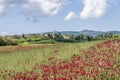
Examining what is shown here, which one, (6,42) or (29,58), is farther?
(6,42)

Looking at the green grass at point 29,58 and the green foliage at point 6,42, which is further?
the green foliage at point 6,42

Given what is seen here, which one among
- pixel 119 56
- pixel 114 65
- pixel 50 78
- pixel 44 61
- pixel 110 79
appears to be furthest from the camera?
pixel 44 61

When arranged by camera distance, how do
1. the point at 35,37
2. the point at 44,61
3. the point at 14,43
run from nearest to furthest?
the point at 44,61
the point at 14,43
the point at 35,37

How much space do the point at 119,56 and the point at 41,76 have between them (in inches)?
199

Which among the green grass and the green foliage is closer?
the green grass

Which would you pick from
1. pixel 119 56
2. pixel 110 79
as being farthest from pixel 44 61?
pixel 110 79

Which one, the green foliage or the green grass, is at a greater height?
the green grass

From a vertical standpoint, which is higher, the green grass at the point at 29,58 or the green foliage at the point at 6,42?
the green grass at the point at 29,58

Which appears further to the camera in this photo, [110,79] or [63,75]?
[63,75]

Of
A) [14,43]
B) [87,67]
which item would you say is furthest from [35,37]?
[87,67]

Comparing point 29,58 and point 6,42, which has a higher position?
point 29,58

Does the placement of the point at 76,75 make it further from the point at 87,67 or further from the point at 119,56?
the point at 119,56

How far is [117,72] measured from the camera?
12062mm

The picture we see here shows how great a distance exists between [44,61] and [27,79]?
600 centimetres
